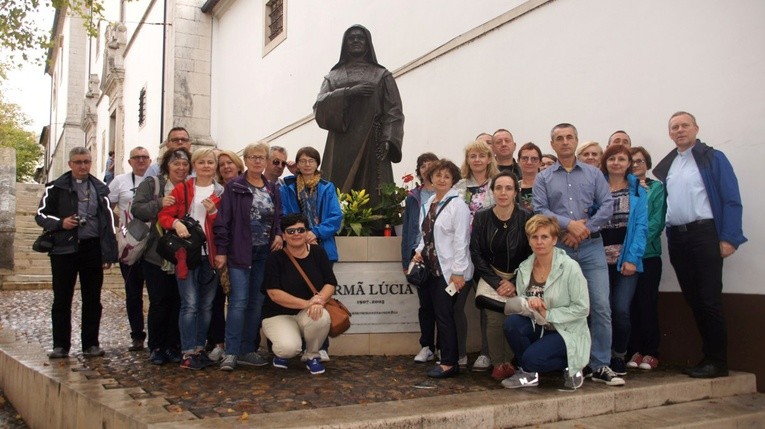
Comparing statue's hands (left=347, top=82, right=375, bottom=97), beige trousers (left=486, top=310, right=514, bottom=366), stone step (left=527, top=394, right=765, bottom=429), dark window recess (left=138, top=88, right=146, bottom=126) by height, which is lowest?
stone step (left=527, top=394, right=765, bottom=429)

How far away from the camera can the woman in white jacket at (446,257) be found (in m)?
5.50

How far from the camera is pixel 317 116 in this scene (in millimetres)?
7410

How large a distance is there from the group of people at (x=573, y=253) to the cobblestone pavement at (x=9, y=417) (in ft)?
12.2

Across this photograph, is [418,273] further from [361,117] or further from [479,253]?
[361,117]

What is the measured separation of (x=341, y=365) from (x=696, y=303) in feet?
9.57

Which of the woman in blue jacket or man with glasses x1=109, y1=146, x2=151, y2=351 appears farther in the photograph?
man with glasses x1=109, y1=146, x2=151, y2=351

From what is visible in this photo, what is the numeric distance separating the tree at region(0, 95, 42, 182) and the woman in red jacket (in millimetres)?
42068

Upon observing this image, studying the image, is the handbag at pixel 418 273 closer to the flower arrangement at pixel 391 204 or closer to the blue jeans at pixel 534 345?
the blue jeans at pixel 534 345

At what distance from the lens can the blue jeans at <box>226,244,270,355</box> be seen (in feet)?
18.7

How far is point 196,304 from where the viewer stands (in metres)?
5.73

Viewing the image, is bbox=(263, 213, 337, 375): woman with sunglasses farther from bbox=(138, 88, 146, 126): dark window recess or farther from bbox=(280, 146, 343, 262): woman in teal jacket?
bbox=(138, 88, 146, 126): dark window recess

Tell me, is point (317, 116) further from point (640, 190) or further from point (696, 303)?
point (696, 303)

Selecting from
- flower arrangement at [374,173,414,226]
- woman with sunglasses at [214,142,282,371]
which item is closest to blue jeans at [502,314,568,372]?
woman with sunglasses at [214,142,282,371]

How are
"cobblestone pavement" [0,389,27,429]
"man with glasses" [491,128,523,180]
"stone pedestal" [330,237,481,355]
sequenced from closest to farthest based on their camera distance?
"cobblestone pavement" [0,389,27,429] < "man with glasses" [491,128,523,180] < "stone pedestal" [330,237,481,355]
